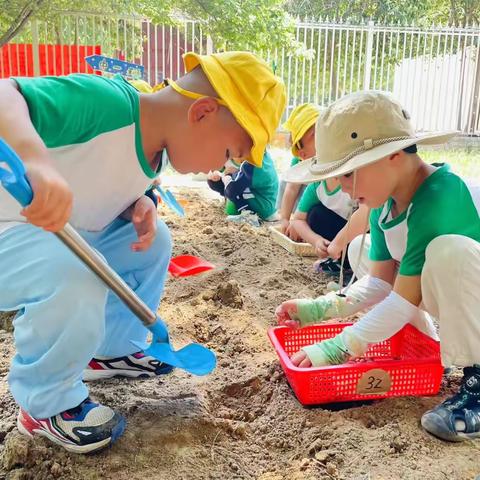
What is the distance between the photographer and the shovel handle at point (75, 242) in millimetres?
1080

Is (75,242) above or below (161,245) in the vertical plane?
above

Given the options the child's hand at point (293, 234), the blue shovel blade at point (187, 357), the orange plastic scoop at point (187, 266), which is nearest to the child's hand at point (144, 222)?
the blue shovel blade at point (187, 357)

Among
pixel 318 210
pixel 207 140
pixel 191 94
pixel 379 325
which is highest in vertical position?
pixel 191 94

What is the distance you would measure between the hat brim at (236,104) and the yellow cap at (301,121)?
5.41 feet

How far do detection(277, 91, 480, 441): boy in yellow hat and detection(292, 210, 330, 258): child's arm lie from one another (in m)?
1.26

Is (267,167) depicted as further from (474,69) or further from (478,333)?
(474,69)

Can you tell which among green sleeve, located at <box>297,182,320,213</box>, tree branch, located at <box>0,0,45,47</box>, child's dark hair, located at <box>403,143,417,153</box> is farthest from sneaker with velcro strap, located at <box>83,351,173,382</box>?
tree branch, located at <box>0,0,45,47</box>

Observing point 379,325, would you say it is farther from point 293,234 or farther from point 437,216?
point 293,234

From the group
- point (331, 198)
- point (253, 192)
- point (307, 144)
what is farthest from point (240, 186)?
point (331, 198)

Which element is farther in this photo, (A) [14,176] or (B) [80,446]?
(B) [80,446]

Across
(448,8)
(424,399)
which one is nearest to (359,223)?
(424,399)

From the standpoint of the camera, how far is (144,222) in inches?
69.4

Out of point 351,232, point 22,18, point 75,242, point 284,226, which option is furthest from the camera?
point 22,18

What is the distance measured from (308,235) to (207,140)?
1.81 metres
